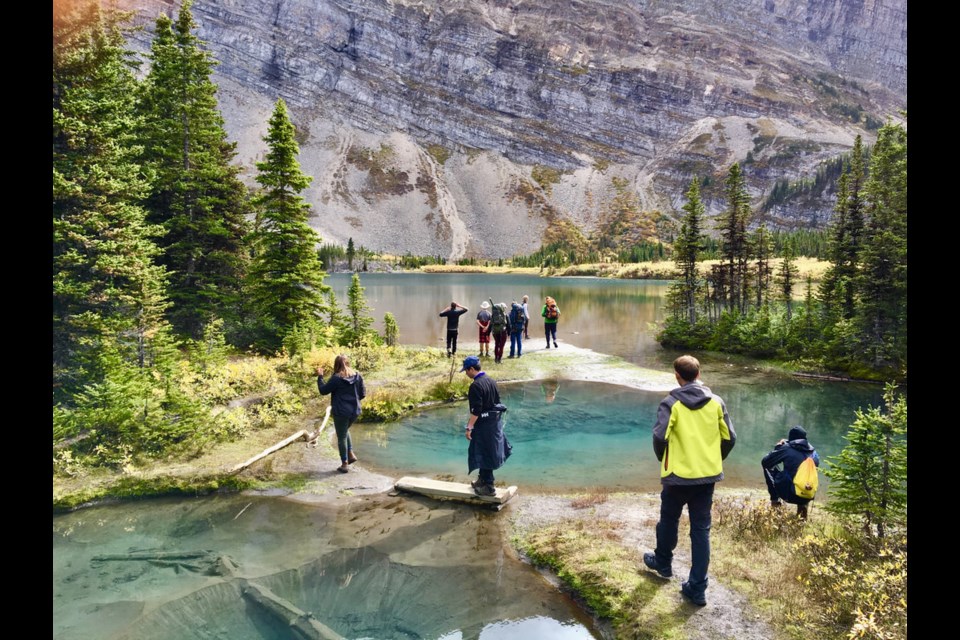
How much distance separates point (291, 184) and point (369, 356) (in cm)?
834

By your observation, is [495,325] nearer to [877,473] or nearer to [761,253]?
[877,473]

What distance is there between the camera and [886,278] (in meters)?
21.3

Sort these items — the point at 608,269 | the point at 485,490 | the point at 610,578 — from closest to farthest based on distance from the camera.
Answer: the point at 610,578 < the point at 485,490 < the point at 608,269

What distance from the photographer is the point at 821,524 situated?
8164mm

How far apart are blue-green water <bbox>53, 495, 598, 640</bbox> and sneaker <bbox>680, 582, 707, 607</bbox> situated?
4.17ft

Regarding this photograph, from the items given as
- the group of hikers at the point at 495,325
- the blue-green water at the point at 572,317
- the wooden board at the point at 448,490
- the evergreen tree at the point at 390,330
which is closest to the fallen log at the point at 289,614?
the wooden board at the point at 448,490

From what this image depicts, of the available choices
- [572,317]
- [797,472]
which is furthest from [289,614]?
[572,317]

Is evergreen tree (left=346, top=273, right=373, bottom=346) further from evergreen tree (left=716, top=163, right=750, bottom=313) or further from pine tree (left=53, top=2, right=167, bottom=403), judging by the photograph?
evergreen tree (left=716, top=163, right=750, bottom=313)

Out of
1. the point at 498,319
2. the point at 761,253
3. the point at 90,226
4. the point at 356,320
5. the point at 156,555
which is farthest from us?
the point at 761,253

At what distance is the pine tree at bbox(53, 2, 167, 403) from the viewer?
12.3 meters

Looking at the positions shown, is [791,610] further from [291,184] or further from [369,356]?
[291,184]

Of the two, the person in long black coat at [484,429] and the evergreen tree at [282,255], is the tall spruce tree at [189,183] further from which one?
the person in long black coat at [484,429]

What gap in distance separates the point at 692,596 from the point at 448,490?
4.69m
